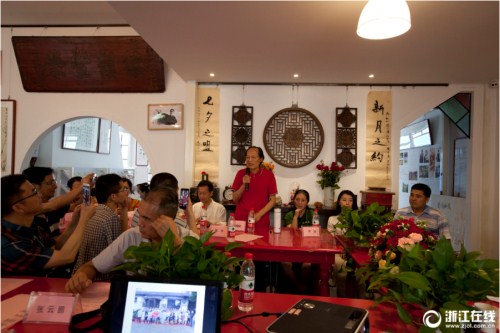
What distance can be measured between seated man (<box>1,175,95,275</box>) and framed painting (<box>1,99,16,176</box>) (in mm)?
4055

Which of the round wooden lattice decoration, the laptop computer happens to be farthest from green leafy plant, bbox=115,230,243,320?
the round wooden lattice decoration

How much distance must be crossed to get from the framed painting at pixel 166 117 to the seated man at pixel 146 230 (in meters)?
3.27

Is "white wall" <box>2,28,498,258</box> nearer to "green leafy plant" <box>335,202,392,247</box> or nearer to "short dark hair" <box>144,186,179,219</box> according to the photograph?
"green leafy plant" <box>335,202,392,247</box>

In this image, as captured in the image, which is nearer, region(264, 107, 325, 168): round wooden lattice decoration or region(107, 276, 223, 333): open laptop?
region(107, 276, 223, 333): open laptop

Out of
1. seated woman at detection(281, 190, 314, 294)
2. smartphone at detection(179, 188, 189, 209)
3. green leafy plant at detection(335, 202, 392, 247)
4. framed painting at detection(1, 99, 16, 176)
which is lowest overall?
seated woman at detection(281, 190, 314, 294)

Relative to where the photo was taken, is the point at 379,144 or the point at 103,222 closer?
the point at 103,222

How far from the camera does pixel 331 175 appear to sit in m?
4.71

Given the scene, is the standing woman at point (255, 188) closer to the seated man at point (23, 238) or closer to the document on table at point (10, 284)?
the seated man at point (23, 238)

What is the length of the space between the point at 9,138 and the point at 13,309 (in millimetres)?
4706

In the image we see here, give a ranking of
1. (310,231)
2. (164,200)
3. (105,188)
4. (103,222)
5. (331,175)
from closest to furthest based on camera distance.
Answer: (164,200) → (103,222) → (105,188) → (310,231) → (331,175)

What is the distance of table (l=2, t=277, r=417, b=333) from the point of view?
1219mm

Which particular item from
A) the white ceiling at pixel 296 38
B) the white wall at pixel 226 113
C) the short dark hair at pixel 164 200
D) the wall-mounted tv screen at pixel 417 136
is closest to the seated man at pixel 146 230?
the short dark hair at pixel 164 200

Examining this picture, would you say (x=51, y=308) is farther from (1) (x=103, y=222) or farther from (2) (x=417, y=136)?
(2) (x=417, y=136)

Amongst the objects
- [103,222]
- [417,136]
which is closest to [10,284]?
[103,222]
